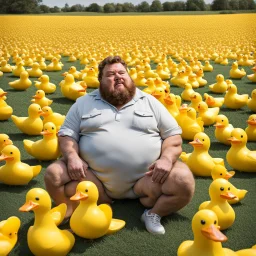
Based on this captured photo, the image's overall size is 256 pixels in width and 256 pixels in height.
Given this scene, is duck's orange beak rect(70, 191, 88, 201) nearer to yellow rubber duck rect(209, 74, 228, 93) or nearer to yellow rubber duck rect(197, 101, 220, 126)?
yellow rubber duck rect(197, 101, 220, 126)

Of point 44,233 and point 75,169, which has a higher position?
point 75,169

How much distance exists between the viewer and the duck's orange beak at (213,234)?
234 centimetres

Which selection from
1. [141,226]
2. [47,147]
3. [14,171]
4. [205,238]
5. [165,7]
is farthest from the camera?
[165,7]

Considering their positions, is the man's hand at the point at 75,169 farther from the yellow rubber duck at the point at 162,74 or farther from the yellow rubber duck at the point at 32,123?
the yellow rubber duck at the point at 162,74

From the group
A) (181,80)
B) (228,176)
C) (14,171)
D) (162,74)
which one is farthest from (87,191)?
(162,74)

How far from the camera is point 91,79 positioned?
26.0 feet

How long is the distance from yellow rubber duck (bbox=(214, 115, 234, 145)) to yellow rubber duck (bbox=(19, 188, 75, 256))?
263 centimetres

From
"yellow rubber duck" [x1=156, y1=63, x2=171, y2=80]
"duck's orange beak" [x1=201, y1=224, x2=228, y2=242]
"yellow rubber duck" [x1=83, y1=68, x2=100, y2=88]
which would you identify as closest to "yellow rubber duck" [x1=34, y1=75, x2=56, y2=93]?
"yellow rubber duck" [x1=83, y1=68, x2=100, y2=88]

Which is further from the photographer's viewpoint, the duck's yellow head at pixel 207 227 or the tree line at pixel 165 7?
the tree line at pixel 165 7

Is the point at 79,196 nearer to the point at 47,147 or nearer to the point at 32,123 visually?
the point at 47,147

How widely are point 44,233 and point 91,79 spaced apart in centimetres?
539

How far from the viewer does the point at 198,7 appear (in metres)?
38.9

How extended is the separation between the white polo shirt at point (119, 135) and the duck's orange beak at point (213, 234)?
96 centimetres

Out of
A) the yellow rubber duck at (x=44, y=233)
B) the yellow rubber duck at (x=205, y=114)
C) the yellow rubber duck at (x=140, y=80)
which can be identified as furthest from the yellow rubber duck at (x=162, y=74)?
the yellow rubber duck at (x=44, y=233)
